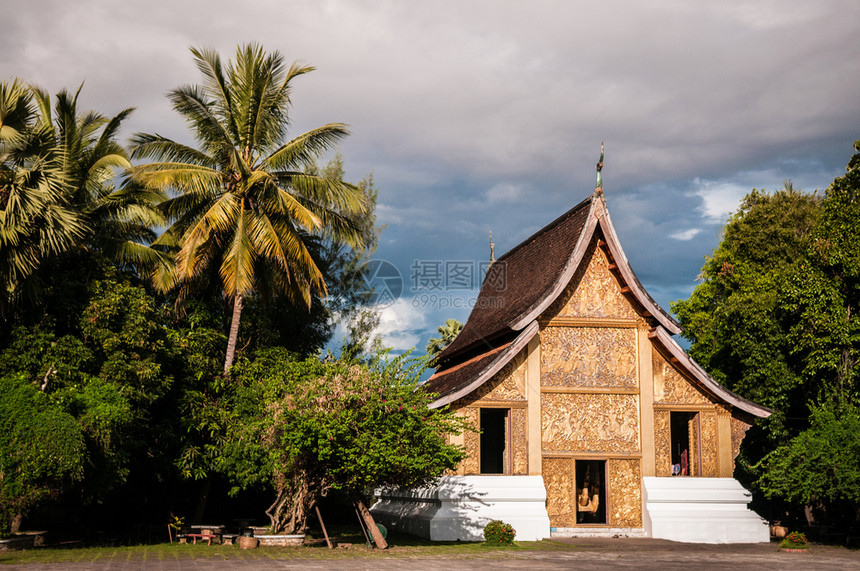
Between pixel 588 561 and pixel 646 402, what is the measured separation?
680cm

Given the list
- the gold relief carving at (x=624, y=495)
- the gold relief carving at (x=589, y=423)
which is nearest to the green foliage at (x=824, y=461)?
the gold relief carving at (x=624, y=495)

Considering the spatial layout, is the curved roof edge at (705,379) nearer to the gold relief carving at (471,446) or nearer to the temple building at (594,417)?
the temple building at (594,417)

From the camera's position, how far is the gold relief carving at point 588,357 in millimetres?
20922

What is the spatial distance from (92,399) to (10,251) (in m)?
3.73

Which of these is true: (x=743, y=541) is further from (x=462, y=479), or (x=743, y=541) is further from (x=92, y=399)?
(x=92, y=399)

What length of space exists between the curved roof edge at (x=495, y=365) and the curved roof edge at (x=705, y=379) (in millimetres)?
3487

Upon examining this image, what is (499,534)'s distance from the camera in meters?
18.5

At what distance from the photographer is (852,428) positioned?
61.0 ft

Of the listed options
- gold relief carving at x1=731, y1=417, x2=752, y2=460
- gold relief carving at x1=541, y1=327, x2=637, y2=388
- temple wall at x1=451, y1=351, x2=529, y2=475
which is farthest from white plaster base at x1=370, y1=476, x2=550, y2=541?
gold relief carving at x1=731, y1=417, x2=752, y2=460

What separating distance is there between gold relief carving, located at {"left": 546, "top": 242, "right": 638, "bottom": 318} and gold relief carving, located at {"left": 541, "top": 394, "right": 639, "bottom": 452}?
89.7 inches

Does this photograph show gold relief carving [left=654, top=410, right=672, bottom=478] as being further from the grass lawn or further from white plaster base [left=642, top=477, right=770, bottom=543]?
the grass lawn

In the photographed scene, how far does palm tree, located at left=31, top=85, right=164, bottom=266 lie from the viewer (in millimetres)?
21969

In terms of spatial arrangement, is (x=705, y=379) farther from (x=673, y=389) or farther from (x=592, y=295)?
(x=592, y=295)

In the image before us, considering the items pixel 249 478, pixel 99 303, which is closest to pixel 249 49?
pixel 99 303
